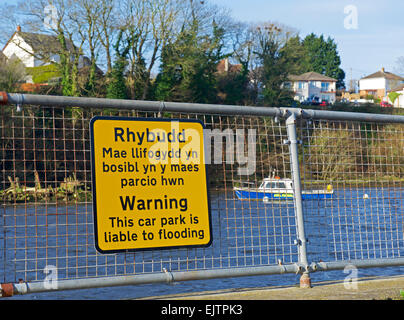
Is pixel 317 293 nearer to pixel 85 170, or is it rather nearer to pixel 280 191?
pixel 280 191

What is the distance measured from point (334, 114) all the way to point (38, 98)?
2.91 m

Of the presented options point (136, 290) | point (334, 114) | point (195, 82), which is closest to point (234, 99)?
point (195, 82)

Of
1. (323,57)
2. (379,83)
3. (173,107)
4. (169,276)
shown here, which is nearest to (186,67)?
(173,107)

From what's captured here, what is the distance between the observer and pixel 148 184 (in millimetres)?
4957

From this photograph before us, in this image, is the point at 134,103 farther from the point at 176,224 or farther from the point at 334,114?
the point at 334,114

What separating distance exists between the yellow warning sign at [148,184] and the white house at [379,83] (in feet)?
433

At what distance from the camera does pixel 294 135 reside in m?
5.64

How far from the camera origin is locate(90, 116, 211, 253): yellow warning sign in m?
4.81

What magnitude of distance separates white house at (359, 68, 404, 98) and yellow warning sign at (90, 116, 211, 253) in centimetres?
13205

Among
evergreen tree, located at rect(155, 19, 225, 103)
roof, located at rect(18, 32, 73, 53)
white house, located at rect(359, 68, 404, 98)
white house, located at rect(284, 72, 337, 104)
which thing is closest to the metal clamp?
roof, located at rect(18, 32, 73, 53)

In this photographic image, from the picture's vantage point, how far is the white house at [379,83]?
437 feet

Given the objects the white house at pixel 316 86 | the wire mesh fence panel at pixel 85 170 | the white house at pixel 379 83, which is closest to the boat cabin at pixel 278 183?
the wire mesh fence panel at pixel 85 170

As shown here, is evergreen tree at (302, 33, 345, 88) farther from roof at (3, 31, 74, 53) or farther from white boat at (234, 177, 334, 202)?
white boat at (234, 177, 334, 202)
